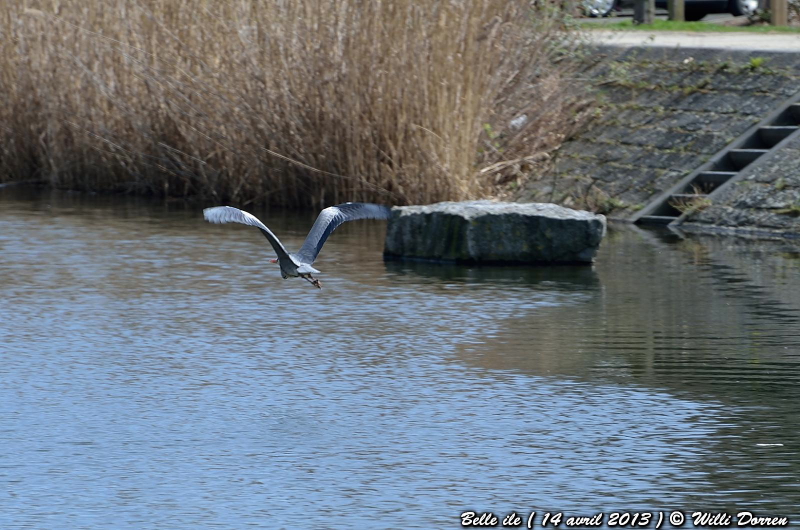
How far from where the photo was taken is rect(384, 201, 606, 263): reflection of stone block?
40.3 ft

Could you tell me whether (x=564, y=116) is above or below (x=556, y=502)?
above

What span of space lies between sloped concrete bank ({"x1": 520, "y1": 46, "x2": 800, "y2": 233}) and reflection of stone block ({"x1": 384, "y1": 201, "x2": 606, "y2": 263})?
257 cm

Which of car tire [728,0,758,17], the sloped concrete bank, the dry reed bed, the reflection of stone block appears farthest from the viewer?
car tire [728,0,758,17]

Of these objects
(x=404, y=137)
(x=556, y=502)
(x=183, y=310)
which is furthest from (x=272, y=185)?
(x=556, y=502)

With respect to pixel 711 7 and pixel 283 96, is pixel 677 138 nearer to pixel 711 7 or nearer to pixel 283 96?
pixel 283 96

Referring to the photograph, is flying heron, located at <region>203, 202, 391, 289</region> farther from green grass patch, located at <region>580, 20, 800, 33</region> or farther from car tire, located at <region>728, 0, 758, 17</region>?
car tire, located at <region>728, 0, 758, 17</region>

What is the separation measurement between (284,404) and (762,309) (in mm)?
3842

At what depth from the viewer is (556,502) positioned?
581 cm

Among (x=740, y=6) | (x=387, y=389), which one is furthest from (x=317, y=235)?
(x=740, y=6)

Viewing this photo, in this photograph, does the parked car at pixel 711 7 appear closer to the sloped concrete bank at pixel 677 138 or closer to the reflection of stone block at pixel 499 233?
the sloped concrete bank at pixel 677 138

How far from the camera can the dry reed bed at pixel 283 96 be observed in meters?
14.9

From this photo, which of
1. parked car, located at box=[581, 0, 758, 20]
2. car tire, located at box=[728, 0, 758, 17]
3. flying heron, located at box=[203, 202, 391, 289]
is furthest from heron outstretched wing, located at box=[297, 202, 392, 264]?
car tire, located at box=[728, 0, 758, 17]

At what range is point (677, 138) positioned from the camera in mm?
16062

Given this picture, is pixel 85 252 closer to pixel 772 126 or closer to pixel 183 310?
pixel 183 310
